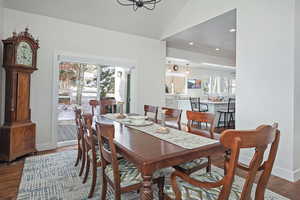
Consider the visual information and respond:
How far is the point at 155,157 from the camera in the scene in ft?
3.75

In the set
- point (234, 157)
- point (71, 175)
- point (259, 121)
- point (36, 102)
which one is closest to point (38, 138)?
point (36, 102)

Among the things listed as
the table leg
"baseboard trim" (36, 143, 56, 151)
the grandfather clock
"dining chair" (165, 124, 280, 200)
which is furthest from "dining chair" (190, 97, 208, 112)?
the table leg

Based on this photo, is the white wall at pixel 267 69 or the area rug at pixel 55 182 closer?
the area rug at pixel 55 182

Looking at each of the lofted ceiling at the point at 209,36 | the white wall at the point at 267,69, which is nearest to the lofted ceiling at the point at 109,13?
the lofted ceiling at the point at 209,36

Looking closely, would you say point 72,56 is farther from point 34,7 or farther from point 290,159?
point 290,159

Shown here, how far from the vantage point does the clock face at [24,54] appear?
279cm

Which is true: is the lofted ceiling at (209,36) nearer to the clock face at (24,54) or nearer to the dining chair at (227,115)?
the dining chair at (227,115)

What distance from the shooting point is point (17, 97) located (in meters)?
2.79

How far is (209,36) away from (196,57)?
187 centimetres

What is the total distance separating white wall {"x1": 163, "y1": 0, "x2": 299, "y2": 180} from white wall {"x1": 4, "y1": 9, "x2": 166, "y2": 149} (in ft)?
7.39

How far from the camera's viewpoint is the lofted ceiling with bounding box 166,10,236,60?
3544 millimetres

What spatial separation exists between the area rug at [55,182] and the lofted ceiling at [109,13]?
8.80ft

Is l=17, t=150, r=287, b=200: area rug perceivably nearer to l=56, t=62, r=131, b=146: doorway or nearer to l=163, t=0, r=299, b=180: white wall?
l=163, t=0, r=299, b=180: white wall

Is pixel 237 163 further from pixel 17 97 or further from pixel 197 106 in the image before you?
pixel 197 106
